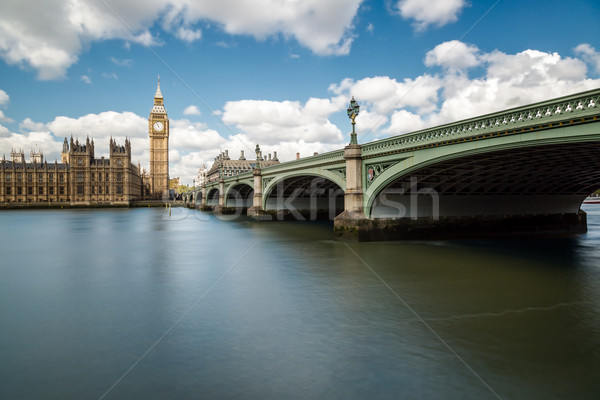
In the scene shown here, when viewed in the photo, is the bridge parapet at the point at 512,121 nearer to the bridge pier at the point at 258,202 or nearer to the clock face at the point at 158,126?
the bridge pier at the point at 258,202

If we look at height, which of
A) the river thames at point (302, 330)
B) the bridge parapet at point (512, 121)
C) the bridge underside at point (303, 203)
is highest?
the bridge parapet at point (512, 121)

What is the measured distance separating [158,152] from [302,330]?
5866 inches

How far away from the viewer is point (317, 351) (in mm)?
6898

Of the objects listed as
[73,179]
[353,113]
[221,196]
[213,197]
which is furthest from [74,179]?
[353,113]

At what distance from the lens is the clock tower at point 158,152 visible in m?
141

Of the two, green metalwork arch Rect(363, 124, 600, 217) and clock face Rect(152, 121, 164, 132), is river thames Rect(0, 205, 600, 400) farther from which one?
clock face Rect(152, 121, 164, 132)

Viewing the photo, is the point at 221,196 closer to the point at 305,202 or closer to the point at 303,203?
the point at 303,203

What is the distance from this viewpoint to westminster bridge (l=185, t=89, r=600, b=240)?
1220 centimetres

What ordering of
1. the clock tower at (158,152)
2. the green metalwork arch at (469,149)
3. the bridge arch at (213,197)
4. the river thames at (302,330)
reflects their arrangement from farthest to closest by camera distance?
the clock tower at (158,152)
the bridge arch at (213,197)
the green metalwork arch at (469,149)
the river thames at (302,330)

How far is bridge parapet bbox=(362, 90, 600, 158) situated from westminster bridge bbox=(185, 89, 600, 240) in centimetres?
3

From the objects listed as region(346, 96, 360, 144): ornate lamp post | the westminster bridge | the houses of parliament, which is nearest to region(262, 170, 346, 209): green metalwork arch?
the westminster bridge

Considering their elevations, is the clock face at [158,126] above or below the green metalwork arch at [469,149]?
above

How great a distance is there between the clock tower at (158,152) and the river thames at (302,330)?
132993mm

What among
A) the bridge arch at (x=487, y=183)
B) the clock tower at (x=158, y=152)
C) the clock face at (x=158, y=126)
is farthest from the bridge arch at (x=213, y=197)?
the clock face at (x=158, y=126)
